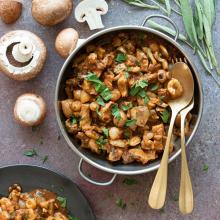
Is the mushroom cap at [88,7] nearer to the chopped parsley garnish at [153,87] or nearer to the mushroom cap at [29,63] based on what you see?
the mushroom cap at [29,63]

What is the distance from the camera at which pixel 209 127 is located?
1.97 metres

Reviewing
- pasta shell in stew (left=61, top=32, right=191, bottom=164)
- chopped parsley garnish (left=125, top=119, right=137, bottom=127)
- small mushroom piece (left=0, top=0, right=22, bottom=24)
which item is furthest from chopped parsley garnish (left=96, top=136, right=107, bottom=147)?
small mushroom piece (left=0, top=0, right=22, bottom=24)

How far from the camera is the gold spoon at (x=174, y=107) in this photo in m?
1.74

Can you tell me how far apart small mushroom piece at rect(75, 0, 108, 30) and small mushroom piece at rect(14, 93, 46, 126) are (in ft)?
1.17

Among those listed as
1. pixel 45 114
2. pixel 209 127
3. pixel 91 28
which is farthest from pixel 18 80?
pixel 209 127

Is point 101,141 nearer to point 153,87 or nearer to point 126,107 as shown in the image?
point 126,107

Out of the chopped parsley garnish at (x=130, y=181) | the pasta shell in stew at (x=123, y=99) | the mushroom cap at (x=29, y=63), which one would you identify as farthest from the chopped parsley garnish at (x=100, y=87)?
the chopped parsley garnish at (x=130, y=181)

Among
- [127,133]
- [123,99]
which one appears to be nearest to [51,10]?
[123,99]

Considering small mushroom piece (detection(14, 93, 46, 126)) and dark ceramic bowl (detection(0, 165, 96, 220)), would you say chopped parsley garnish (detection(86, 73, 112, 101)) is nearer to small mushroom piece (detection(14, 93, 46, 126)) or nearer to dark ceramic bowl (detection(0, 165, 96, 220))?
small mushroom piece (detection(14, 93, 46, 126))

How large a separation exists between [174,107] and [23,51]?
0.60 meters

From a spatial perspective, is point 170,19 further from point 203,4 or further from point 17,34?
point 17,34

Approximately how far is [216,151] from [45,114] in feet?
2.25

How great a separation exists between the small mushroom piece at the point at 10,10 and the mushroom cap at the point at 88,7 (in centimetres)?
24

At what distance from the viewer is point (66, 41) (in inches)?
75.2
